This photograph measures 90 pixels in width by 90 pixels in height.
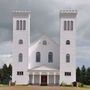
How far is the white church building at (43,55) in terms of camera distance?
80.3 m

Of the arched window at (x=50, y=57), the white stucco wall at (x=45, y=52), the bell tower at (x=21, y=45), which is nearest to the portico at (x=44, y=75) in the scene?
the bell tower at (x=21, y=45)

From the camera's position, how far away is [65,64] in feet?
263

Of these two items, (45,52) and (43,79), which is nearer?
(43,79)

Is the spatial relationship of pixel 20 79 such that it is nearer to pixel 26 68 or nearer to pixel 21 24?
pixel 26 68

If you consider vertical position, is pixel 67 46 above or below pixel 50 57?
above

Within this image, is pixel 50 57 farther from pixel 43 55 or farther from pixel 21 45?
pixel 21 45

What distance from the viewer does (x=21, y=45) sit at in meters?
81.8

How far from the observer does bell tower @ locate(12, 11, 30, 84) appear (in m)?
80.6

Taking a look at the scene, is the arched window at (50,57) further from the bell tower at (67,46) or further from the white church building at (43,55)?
the bell tower at (67,46)

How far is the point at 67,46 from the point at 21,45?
8600 millimetres

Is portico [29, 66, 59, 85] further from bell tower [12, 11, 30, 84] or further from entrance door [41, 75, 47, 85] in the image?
bell tower [12, 11, 30, 84]

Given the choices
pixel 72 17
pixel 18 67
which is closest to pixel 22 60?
pixel 18 67

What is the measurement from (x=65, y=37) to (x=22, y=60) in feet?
29.7

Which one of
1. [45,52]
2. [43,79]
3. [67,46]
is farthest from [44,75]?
[67,46]
